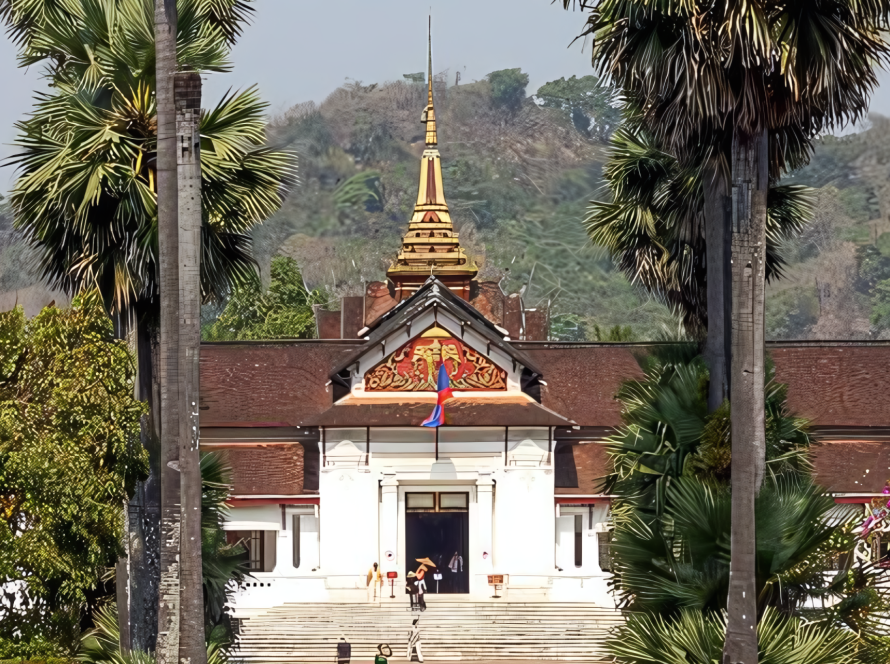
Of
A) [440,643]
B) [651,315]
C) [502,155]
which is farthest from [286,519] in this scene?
[502,155]

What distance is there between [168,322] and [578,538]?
23.2 m

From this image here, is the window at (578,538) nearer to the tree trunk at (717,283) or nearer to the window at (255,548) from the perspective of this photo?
Result: the window at (255,548)

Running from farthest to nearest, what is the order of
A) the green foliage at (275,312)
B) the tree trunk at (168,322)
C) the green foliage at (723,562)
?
1. the green foliage at (275,312)
2. the tree trunk at (168,322)
3. the green foliage at (723,562)

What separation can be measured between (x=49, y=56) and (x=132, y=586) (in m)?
7.07

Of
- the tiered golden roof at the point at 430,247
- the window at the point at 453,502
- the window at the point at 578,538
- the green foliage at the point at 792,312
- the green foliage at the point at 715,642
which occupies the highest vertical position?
the green foliage at the point at 792,312

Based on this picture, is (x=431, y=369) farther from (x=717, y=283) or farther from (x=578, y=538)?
(x=717, y=283)

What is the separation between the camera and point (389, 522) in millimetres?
A: 38469

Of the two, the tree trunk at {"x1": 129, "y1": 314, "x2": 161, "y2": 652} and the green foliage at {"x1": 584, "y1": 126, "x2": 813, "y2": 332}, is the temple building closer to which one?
the green foliage at {"x1": 584, "y1": 126, "x2": 813, "y2": 332}

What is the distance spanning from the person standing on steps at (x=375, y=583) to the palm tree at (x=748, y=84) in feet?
74.8

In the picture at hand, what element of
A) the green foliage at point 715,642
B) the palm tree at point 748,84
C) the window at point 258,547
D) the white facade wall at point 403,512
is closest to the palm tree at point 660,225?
the palm tree at point 748,84

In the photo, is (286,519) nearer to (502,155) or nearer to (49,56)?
(49,56)

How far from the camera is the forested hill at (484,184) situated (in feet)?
381

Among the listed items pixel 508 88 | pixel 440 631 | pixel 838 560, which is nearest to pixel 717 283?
pixel 838 560

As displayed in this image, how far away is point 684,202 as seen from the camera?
69.1 ft
